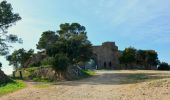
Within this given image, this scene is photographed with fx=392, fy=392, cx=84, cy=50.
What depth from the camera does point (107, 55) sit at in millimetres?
94062

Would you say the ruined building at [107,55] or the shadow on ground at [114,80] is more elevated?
the ruined building at [107,55]

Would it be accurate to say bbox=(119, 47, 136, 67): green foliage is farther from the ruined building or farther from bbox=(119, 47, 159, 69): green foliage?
the ruined building

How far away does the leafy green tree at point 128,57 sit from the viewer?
3396 inches

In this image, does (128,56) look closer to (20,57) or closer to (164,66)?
(164,66)

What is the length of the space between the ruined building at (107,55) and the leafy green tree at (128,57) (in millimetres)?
4307

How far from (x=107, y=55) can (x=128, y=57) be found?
29.3ft

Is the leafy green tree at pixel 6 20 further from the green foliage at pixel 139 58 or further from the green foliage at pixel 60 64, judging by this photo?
the green foliage at pixel 139 58

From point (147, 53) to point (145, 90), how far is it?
63.5 metres

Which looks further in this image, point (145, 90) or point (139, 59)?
point (139, 59)

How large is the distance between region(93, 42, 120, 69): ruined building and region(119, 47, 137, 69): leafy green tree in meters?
4.31

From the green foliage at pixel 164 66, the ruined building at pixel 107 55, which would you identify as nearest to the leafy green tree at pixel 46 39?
the ruined building at pixel 107 55

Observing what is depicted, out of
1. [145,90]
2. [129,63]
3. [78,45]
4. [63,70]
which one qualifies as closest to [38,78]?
[63,70]

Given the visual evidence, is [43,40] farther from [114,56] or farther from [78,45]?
[114,56]

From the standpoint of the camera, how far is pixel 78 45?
57.9 meters
